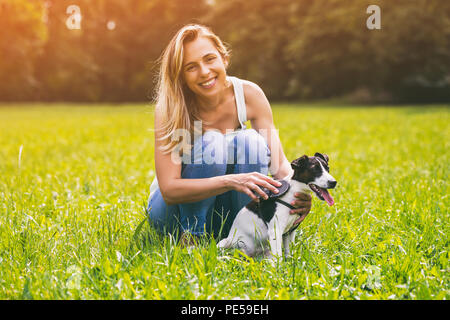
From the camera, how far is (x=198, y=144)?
8.71 feet

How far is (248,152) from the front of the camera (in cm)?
263

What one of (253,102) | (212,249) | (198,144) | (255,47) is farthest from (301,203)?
(255,47)

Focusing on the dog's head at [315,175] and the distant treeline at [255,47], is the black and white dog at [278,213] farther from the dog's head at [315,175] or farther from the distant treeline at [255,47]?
the distant treeline at [255,47]

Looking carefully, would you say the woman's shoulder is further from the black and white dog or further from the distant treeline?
the distant treeline

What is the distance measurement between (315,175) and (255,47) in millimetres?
25576

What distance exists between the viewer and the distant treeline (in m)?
20.8

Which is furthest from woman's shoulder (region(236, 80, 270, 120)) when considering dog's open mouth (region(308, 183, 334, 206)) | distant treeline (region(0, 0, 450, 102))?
distant treeline (region(0, 0, 450, 102))

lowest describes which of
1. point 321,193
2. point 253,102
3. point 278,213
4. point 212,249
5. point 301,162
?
point 212,249

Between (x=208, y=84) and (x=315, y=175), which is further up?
(x=208, y=84)

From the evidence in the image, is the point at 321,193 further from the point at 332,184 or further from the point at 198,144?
the point at 198,144

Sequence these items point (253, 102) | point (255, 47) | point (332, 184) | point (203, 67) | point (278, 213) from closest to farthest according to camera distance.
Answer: point (332, 184), point (278, 213), point (203, 67), point (253, 102), point (255, 47)

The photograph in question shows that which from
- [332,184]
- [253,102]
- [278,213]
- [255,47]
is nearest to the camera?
[332,184]
